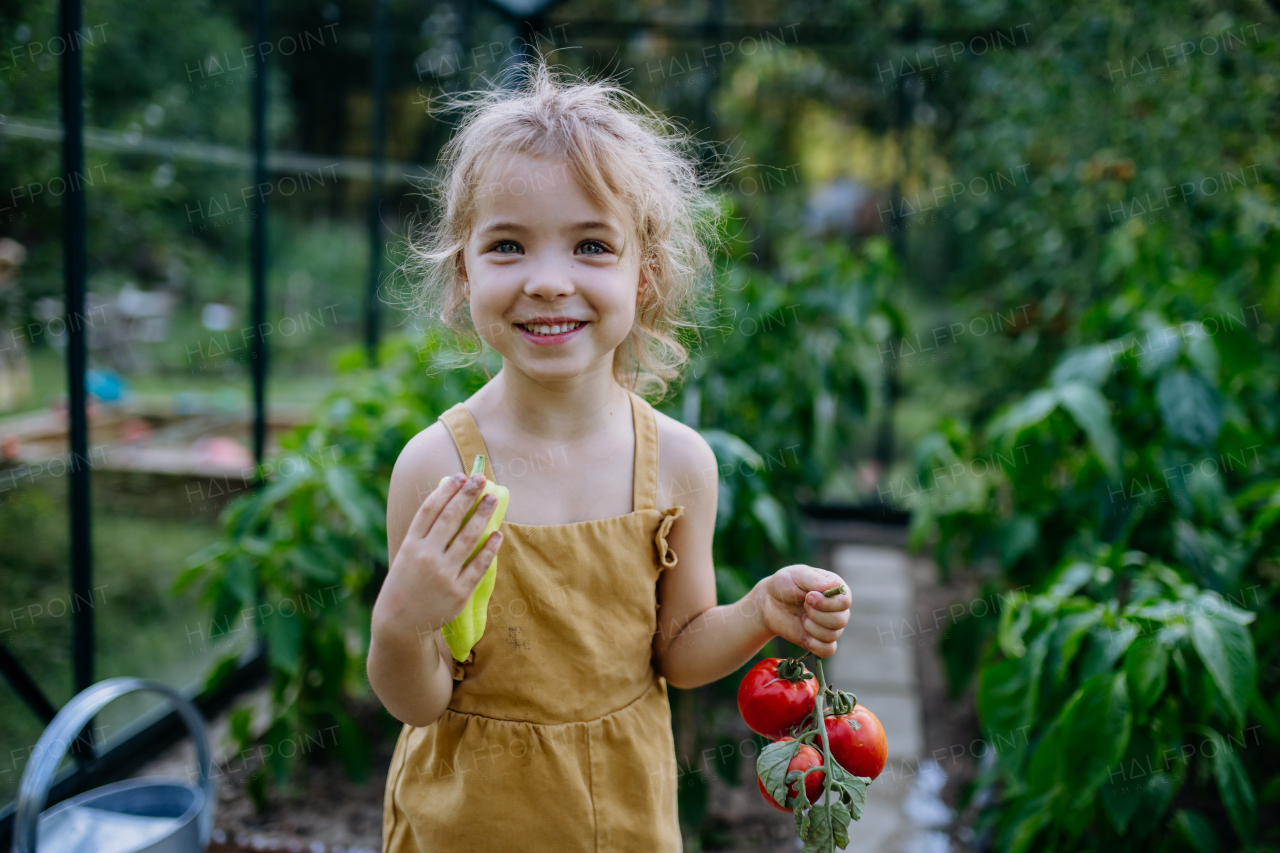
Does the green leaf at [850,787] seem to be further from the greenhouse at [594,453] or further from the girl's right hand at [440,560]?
the girl's right hand at [440,560]

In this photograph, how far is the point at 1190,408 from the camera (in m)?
1.75

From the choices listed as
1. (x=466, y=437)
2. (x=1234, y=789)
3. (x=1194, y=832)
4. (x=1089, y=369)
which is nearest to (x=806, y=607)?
(x=466, y=437)

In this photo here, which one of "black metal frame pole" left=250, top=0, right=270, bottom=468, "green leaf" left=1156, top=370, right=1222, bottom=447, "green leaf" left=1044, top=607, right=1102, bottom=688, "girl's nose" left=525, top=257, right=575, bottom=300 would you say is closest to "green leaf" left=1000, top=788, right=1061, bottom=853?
"green leaf" left=1044, top=607, right=1102, bottom=688

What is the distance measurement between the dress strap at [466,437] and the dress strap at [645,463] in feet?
Answer: 0.56

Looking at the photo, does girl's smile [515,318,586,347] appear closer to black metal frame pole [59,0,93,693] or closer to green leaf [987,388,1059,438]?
green leaf [987,388,1059,438]

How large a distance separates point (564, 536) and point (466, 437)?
16 cm

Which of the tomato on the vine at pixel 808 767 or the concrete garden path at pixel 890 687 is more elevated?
the tomato on the vine at pixel 808 767

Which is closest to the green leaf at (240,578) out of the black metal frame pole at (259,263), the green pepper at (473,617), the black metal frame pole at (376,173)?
the black metal frame pole at (259,263)

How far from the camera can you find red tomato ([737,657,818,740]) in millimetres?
888

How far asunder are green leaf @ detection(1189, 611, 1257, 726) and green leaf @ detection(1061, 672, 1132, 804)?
12 cm

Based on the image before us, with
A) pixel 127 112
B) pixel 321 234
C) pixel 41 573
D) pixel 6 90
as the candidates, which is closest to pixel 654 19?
pixel 321 234

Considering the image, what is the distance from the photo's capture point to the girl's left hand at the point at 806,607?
2.88 ft

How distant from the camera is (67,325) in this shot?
2.01m

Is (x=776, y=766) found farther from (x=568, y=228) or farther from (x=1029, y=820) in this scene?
(x=1029, y=820)
